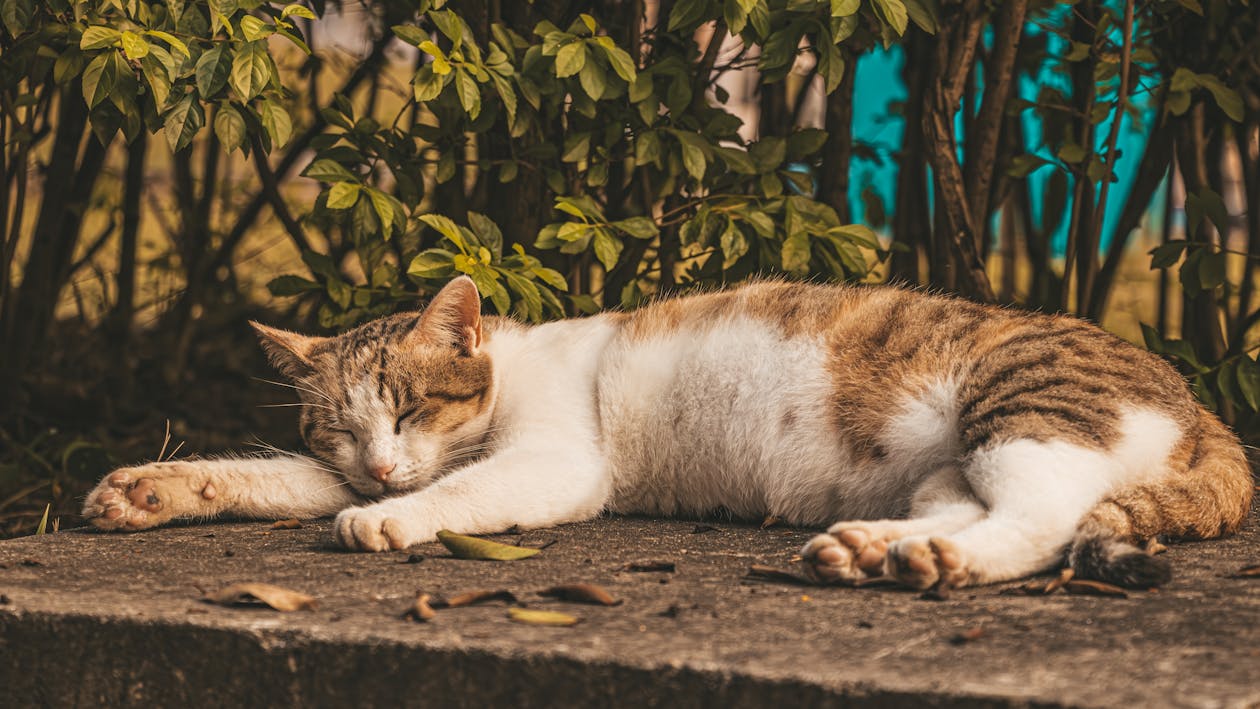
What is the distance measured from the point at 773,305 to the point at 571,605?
146 cm

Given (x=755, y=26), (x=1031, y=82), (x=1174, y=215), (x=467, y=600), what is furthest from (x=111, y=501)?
(x=1174, y=215)

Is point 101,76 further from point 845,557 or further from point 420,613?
point 845,557

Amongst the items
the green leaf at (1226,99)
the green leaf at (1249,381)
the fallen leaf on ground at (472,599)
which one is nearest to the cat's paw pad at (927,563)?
the fallen leaf on ground at (472,599)

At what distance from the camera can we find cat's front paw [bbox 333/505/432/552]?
2.74 m

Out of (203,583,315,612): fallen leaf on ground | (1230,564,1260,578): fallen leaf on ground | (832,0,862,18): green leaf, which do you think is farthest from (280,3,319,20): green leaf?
(1230,564,1260,578): fallen leaf on ground

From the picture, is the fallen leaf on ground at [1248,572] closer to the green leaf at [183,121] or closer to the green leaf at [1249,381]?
the green leaf at [1249,381]

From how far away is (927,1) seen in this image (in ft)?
11.7

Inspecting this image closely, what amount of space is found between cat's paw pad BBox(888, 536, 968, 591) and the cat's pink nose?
148cm

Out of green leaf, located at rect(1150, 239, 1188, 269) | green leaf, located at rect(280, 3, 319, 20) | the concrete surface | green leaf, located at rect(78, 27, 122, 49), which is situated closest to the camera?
the concrete surface

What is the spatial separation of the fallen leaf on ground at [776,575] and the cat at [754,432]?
0.07 m

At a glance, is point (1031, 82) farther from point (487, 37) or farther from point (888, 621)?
point (888, 621)

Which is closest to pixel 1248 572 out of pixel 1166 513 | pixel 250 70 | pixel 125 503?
pixel 1166 513

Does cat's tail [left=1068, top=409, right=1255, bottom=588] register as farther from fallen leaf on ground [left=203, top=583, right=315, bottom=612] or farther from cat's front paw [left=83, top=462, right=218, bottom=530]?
cat's front paw [left=83, top=462, right=218, bottom=530]

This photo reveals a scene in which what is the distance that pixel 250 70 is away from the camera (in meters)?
2.94
